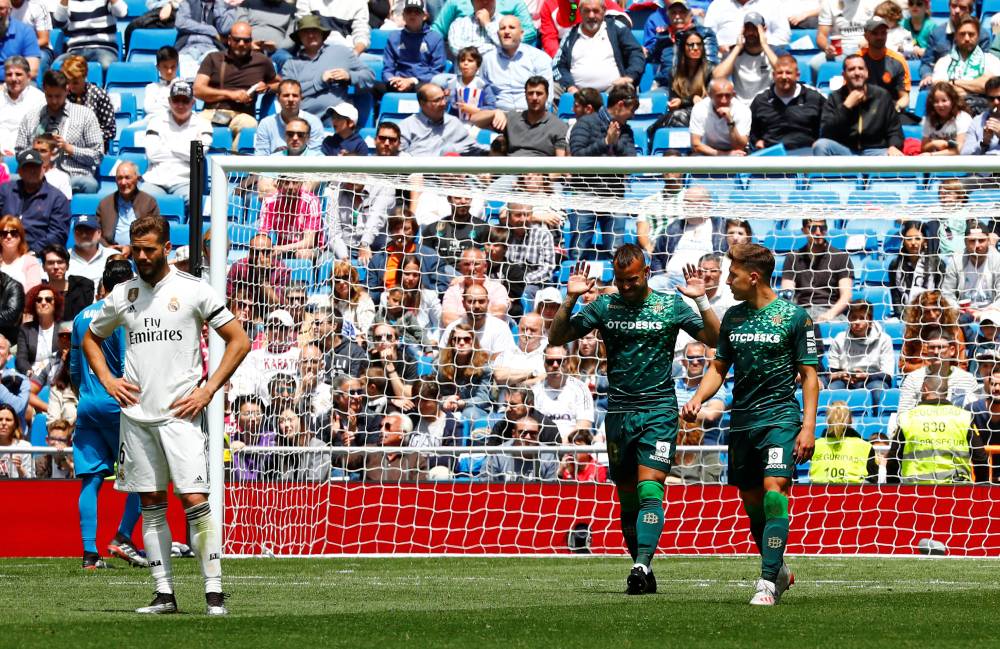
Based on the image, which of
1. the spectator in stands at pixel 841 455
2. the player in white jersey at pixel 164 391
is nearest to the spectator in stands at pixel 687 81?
the spectator in stands at pixel 841 455

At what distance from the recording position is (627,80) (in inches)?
670

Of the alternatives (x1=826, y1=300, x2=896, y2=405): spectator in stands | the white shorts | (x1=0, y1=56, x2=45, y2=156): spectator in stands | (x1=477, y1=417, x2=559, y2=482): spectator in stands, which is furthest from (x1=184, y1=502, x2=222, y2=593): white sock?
(x1=0, y1=56, x2=45, y2=156): spectator in stands

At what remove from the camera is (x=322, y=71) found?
18.6 meters

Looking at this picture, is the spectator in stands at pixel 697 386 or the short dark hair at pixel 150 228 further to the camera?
the spectator in stands at pixel 697 386

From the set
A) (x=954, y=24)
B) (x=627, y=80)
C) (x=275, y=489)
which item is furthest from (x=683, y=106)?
(x=275, y=489)

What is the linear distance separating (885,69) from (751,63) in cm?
149

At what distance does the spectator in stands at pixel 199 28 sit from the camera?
783 inches

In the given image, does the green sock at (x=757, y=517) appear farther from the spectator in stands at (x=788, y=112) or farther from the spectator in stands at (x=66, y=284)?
the spectator in stands at (x=66, y=284)

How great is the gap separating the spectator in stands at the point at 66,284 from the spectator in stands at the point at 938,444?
8.19 meters

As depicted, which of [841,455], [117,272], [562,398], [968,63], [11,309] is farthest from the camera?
[968,63]

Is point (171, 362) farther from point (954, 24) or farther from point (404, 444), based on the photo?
point (954, 24)

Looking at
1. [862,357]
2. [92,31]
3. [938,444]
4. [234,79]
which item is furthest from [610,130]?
[92,31]

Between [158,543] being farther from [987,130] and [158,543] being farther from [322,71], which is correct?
[322,71]

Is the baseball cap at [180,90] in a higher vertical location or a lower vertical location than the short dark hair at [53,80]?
lower
